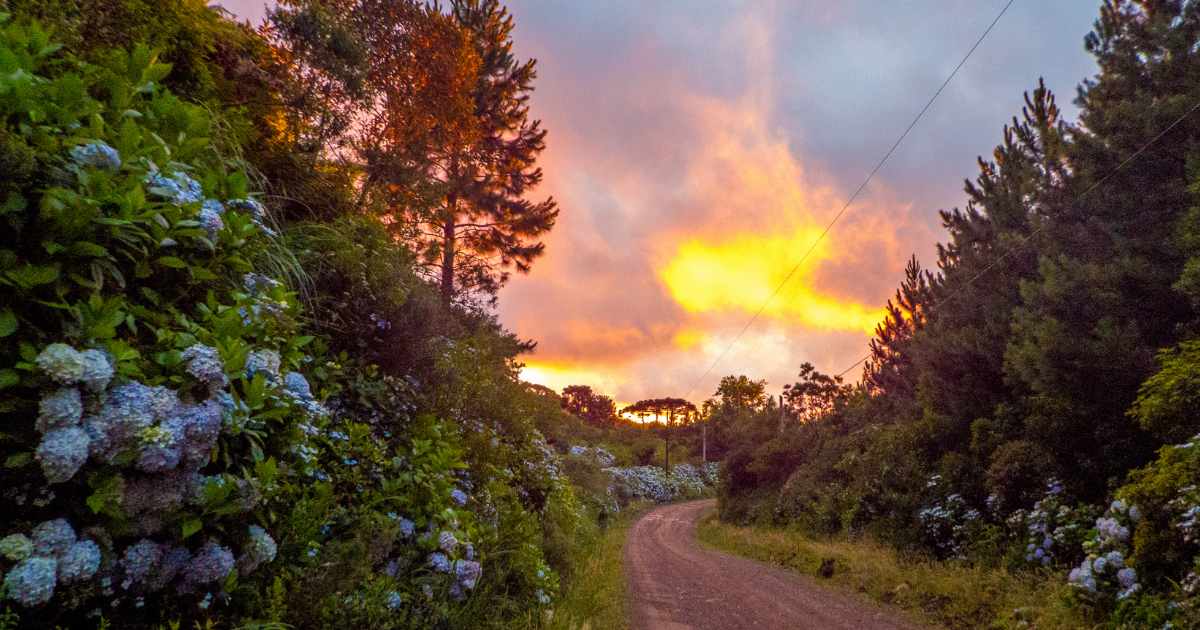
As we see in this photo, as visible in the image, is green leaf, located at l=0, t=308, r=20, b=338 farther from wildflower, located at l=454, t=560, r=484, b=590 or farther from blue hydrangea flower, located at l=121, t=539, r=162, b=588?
wildflower, located at l=454, t=560, r=484, b=590

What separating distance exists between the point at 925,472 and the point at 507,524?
15.3 meters

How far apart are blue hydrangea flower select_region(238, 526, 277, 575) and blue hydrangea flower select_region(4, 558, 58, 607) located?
2.21ft

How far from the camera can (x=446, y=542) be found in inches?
159

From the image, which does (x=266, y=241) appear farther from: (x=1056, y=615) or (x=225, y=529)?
(x=1056, y=615)

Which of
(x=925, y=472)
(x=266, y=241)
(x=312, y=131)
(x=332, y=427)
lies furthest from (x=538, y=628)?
(x=925, y=472)

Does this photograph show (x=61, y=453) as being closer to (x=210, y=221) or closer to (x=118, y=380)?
(x=118, y=380)

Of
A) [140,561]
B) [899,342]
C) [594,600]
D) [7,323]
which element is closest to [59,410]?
[7,323]

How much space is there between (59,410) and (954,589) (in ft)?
37.8

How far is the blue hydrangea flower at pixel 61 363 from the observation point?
75.4 inches

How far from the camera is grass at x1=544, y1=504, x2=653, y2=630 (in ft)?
21.0

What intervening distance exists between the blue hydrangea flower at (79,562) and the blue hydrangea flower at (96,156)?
154cm

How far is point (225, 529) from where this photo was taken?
94.3 inches

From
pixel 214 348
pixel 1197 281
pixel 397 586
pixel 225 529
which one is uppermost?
pixel 1197 281

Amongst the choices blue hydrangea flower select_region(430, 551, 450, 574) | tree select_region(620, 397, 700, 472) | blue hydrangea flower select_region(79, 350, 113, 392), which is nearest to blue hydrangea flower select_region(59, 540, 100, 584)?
blue hydrangea flower select_region(79, 350, 113, 392)
